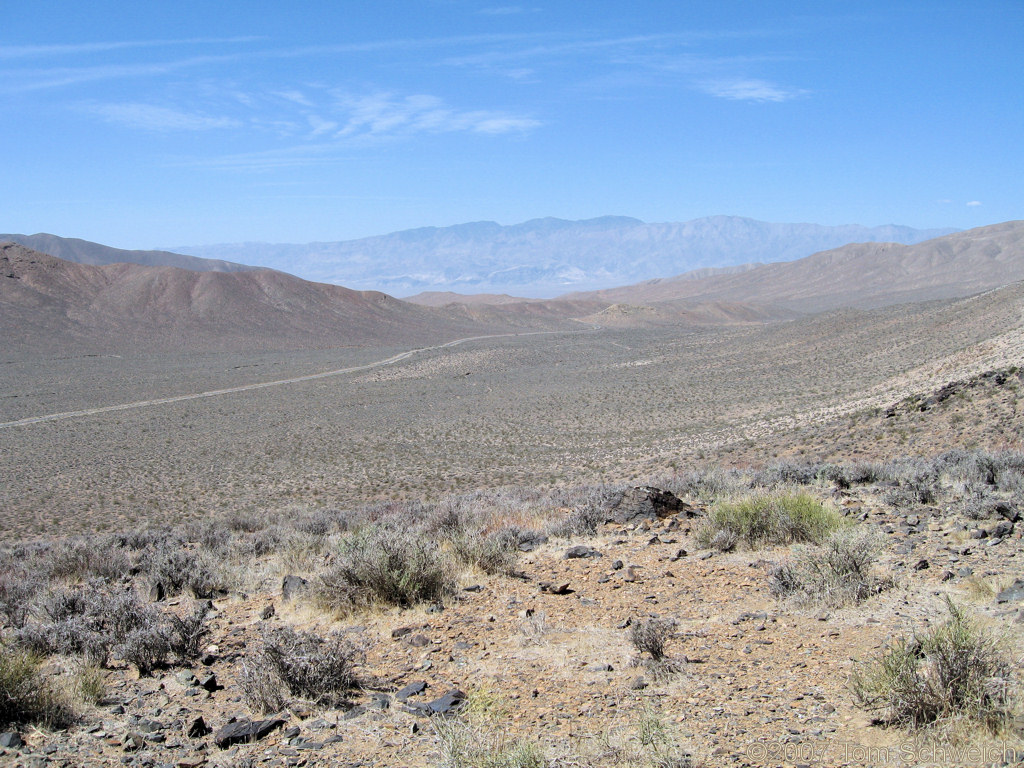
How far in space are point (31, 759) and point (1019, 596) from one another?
615cm

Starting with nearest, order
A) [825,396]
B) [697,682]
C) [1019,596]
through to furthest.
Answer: [697,682]
[1019,596]
[825,396]

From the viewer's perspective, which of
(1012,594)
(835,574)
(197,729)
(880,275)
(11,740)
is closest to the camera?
(11,740)

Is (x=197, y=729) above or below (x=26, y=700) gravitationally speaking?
below

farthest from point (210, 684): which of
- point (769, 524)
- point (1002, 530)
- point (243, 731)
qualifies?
point (1002, 530)

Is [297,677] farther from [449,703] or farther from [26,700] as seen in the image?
[26,700]

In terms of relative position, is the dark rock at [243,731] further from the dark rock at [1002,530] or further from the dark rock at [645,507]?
the dark rock at [1002,530]

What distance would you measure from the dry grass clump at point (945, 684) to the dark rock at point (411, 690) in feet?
8.19

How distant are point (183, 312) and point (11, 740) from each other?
8580 centimetres

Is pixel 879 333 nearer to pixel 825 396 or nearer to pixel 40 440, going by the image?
pixel 825 396

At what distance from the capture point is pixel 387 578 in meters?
6.13

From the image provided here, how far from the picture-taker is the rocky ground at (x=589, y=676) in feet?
12.1

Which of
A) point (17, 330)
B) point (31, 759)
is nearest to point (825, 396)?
point (31, 759)

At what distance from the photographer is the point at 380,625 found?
577cm

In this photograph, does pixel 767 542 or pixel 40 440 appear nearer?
pixel 767 542
